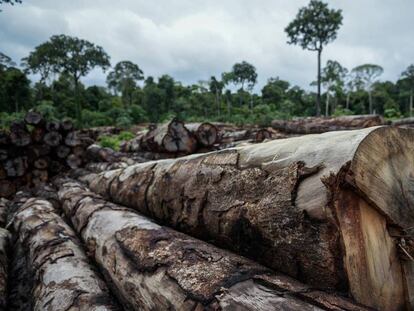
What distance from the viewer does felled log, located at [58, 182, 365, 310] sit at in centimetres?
109

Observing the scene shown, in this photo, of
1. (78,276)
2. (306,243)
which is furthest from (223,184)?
(78,276)

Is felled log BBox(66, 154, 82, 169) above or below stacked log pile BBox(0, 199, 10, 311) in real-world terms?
above

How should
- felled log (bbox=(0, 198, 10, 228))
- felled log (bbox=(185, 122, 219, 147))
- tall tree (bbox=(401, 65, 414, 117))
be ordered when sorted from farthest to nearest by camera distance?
tall tree (bbox=(401, 65, 414, 117)), felled log (bbox=(185, 122, 219, 147)), felled log (bbox=(0, 198, 10, 228))

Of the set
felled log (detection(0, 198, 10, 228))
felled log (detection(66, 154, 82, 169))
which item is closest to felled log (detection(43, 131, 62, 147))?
felled log (detection(66, 154, 82, 169))

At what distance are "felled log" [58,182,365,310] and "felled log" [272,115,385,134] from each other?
26.6 ft

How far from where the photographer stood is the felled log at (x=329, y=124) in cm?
950

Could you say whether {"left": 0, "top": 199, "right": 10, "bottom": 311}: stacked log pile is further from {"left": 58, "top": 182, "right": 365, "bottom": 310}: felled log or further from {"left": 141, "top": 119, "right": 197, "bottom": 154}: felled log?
{"left": 141, "top": 119, "right": 197, "bottom": 154}: felled log

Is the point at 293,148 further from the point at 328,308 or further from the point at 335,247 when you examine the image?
the point at 328,308

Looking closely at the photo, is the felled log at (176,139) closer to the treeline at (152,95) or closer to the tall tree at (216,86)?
the treeline at (152,95)

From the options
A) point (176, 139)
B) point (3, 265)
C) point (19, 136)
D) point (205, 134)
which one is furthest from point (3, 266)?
point (19, 136)

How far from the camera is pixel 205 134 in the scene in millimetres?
5906

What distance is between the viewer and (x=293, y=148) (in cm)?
146

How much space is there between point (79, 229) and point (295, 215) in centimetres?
207

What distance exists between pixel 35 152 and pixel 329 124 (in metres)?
8.99
